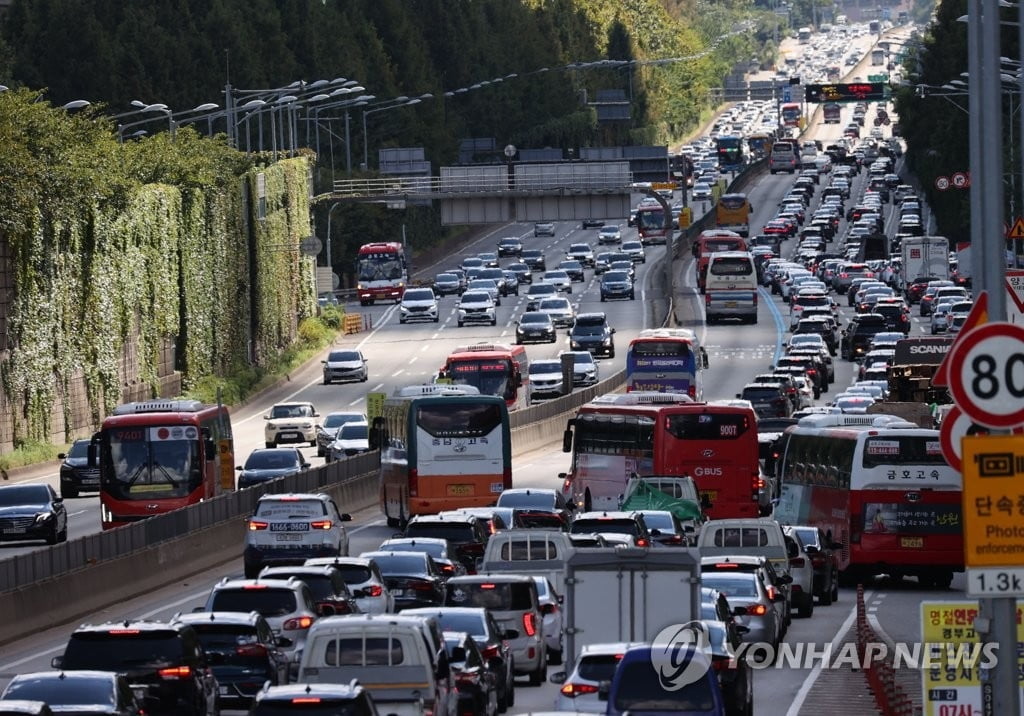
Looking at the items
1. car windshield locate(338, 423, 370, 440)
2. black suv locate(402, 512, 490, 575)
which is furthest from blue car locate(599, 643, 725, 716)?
car windshield locate(338, 423, 370, 440)

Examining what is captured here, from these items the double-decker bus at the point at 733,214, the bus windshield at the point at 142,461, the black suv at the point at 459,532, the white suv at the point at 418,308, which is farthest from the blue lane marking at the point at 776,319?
the black suv at the point at 459,532

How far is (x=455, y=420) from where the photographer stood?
49.5 m

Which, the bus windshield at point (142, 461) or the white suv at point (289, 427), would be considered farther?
the white suv at point (289, 427)

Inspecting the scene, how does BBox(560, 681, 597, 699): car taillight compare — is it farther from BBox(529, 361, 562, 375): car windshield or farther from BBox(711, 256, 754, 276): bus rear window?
BBox(711, 256, 754, 276): bus rear window

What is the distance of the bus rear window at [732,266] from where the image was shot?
102625 mm

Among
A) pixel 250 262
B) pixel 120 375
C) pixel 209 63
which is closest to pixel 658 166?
pixel 209 63

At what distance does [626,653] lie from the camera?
792 inches

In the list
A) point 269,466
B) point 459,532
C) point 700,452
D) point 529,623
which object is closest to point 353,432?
point 269,466

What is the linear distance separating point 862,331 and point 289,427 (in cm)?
2746

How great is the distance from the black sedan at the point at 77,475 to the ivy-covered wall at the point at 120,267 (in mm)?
6900

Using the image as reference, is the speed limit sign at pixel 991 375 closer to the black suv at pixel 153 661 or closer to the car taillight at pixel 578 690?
the car taillight at pixel 578 690

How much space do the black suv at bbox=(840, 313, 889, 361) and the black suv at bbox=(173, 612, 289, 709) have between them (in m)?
67.7

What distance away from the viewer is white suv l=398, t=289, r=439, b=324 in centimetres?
11056

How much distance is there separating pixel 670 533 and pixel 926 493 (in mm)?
4338
